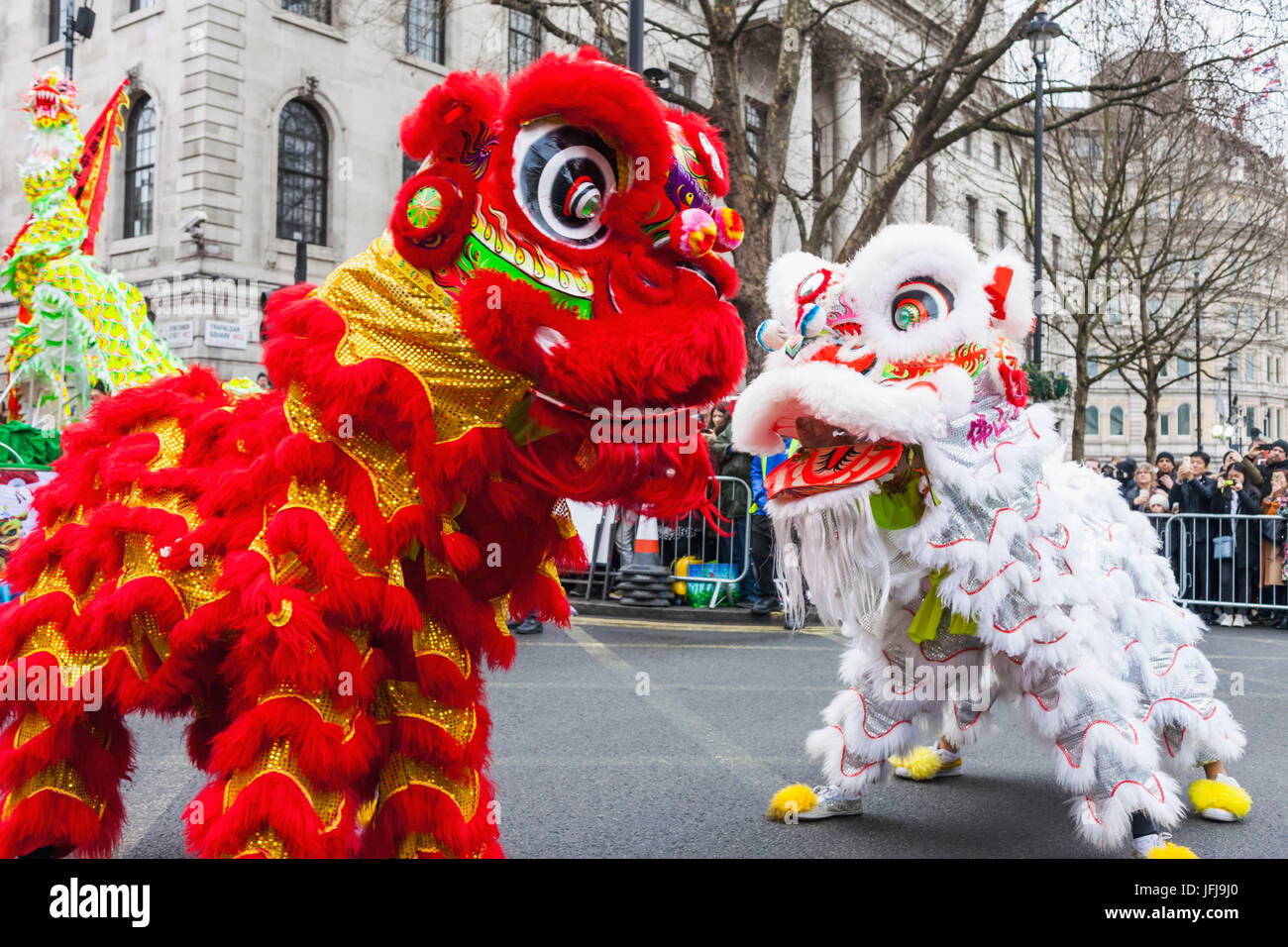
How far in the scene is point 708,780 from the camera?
402 cm

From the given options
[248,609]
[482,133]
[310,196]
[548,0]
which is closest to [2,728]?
[248,609]

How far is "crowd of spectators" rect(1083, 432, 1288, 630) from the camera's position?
33.7 ft

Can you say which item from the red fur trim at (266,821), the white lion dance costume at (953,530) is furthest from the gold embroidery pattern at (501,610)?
the white lion dance costume at (953,530)

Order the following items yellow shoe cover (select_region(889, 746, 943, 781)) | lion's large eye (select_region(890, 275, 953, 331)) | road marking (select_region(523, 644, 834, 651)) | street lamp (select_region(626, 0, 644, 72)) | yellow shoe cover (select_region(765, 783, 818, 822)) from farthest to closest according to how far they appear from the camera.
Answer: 1. street lamp (select_region(626, 0, 644, 72))
2. road marking (select_region(523, 644, 834, 651))
3. yellow shoe cover (select_region(889, 746, 943, 781))
4. yellow shoe cover (select_region(765, 783, 818, 822))
5. lion's large eye (select_region(890, 275, 953, 331))

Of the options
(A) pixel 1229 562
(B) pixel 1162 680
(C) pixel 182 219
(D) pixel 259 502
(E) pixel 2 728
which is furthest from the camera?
(C) pixel 182 219

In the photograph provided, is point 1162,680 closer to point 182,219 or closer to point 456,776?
point 456,776

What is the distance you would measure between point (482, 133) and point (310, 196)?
1961 centimetres

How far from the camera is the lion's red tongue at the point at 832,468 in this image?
2895mm

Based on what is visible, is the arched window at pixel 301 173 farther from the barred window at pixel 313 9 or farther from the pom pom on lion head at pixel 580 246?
the pom pom on lion head at pixel 580 246

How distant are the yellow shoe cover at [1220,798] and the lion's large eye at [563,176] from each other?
9.99 ft

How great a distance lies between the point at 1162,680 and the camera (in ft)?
11.0

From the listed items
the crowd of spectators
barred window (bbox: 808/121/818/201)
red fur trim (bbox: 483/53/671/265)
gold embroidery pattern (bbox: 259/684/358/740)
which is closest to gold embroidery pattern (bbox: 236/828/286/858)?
gold embroidery pattern (bbox: 259/684/358/740)

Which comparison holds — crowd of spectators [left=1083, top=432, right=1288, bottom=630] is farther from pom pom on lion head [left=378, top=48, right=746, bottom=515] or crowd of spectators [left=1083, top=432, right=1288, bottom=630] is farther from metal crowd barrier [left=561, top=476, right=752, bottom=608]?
pom pom on lion head [left=378, top=48, right=746, bottom=515]

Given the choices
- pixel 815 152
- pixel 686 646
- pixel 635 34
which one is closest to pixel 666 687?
pixel 686 646
